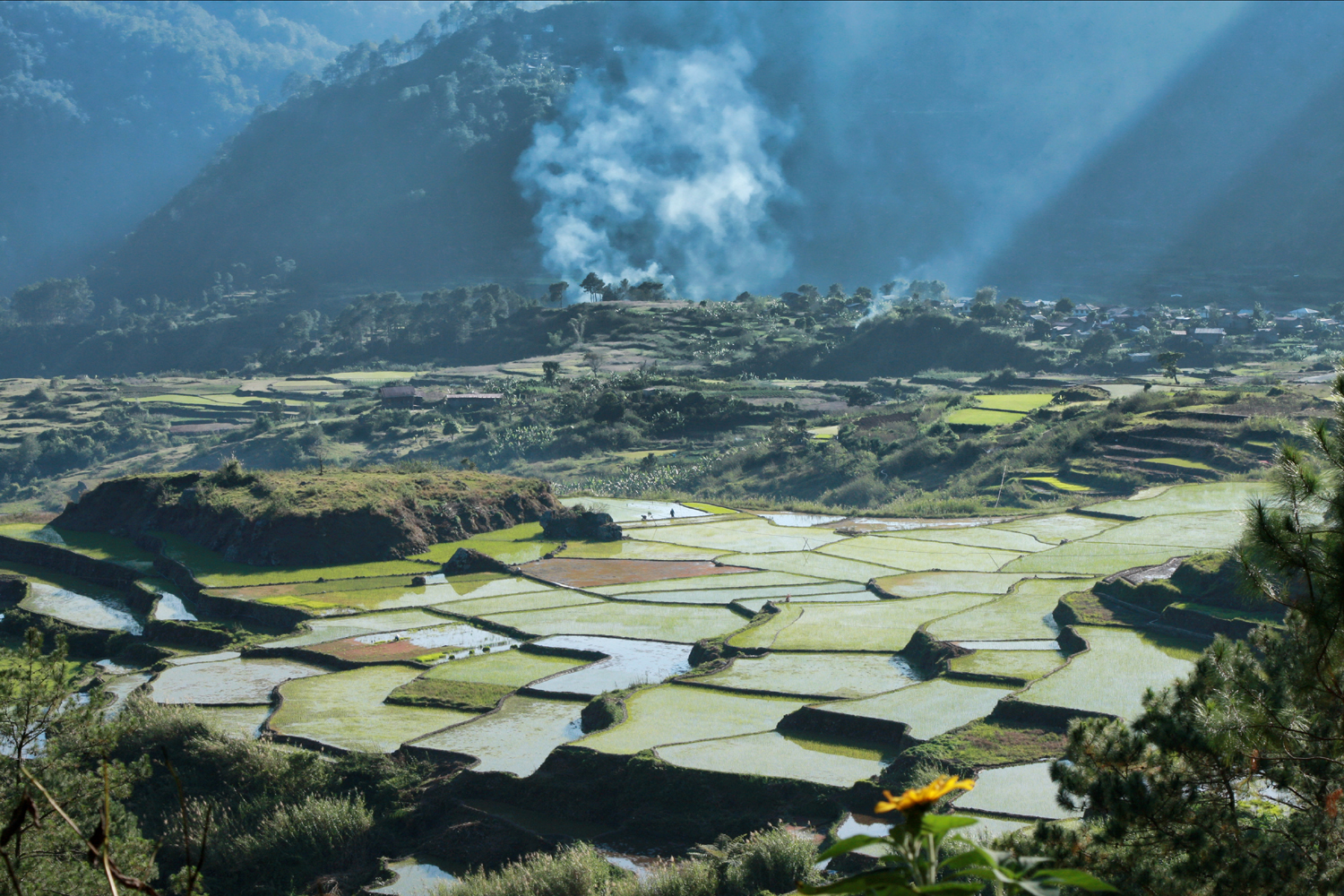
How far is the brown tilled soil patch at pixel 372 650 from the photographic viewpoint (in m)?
30.9

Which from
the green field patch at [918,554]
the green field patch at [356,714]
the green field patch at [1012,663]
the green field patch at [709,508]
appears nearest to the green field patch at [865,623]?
the green field patch at [1012,663]

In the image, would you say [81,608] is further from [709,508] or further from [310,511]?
[709,508]

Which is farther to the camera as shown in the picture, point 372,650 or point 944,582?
point 944,582

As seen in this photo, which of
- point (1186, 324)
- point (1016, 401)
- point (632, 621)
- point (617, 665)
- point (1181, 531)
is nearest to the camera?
point (617, 665)

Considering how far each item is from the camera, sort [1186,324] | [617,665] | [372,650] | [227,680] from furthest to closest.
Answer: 1. [1186,324]
2. [372,650]
3. [617,665]
4. [227,680]

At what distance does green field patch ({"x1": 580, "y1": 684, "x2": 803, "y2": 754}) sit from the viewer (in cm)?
2231

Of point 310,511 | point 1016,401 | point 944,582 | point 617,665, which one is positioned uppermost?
point 1016,401

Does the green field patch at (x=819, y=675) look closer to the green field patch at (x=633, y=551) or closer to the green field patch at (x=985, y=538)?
the green field patch at (x=985, y=538)

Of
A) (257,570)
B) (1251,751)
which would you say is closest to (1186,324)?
(257,570)

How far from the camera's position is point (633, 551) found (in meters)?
44.9

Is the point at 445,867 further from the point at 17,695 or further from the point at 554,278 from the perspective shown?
the point at 554,278

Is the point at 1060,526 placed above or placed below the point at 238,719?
above

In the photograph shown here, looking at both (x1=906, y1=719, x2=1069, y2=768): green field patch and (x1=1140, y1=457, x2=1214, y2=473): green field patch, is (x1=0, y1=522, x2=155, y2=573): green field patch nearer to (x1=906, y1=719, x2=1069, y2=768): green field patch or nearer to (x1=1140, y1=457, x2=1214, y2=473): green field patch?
(x1=906, y1=719, x2=1069, y2=768): green field patch

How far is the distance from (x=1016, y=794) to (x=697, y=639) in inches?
558
